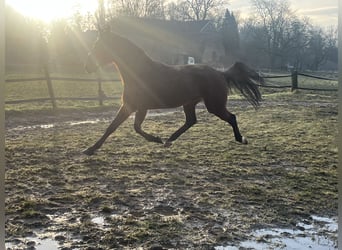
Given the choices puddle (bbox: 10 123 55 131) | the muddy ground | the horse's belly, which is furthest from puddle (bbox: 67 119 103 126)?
the horse's belly

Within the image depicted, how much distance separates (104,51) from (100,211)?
1987 mm

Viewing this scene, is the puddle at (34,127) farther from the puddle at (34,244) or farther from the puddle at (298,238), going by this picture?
the puddle at (298,238)

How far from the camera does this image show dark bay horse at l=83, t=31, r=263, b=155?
4327mm

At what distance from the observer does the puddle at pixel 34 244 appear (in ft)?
7.55

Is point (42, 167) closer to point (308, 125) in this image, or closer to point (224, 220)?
point (224, 220)

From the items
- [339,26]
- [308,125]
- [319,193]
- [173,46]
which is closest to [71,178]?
[319,193]

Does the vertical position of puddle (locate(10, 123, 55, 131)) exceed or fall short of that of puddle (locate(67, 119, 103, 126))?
it exceeds it

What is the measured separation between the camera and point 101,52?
428 centimetres

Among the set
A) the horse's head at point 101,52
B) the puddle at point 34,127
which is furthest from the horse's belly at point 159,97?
the puddle at point 34,127

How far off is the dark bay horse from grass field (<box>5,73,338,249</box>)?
1.88 ft

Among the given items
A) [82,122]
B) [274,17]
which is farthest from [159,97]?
[82,122]

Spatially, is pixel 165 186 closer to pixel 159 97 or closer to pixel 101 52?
pixel 159 97

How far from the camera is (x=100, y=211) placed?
2908 mm

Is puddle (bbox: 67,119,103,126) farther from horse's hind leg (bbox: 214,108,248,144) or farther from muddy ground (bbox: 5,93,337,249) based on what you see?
horse's hind leg (bbox: 214,108,248,144)
